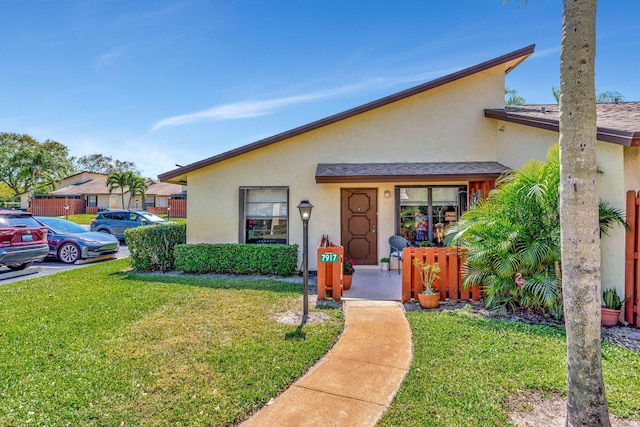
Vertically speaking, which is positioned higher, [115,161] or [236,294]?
[115,161]

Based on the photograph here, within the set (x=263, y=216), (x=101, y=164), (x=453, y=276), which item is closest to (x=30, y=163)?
(x=101, y=164)

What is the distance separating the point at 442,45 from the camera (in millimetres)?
10828

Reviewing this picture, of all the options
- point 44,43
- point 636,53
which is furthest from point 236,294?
point 636,53

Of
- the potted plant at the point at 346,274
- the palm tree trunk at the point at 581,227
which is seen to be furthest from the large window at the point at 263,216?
the palm tree trunk at the point at 581,227

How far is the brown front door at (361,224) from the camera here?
31.6ft

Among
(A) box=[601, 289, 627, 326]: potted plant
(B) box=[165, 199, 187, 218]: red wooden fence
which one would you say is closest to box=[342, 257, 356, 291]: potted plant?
(A) box=[601, 289, 627, 326]: potted plant

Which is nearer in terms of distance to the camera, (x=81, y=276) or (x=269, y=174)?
(x=81, y=276)

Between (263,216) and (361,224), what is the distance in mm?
2925

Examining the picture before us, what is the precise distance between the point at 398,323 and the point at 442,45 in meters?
9.70

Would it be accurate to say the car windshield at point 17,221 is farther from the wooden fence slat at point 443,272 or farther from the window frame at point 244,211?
the wooden fence slat at point 443,272

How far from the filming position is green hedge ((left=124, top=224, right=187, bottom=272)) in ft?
30.2

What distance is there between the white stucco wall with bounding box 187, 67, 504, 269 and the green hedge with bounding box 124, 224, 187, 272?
2.30 ft

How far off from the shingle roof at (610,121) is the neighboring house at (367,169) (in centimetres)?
94

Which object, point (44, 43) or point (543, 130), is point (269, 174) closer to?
point (543, 130)
